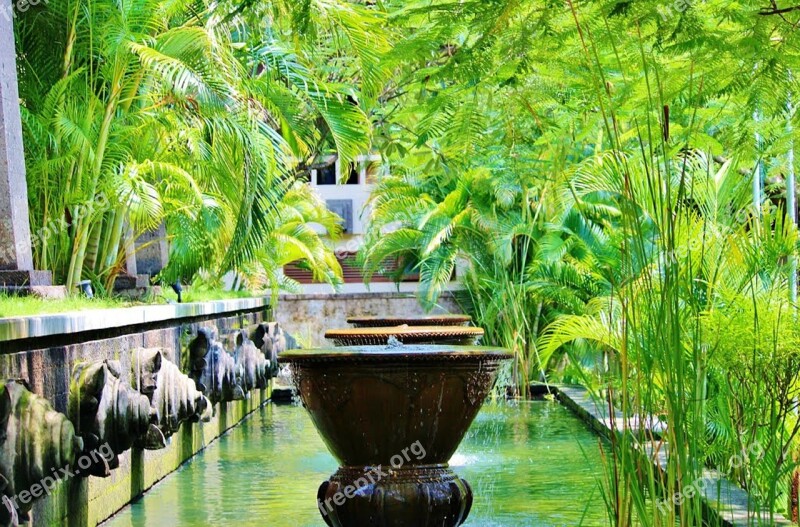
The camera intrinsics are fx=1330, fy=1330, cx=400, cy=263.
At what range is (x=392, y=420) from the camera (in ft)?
18.6

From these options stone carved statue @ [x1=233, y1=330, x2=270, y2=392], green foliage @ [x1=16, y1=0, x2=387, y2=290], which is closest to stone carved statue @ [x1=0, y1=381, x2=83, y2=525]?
green foliage @ [x1=16, y1=0, x2=387, y2=290]

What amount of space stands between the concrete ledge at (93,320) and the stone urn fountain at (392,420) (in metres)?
1.15

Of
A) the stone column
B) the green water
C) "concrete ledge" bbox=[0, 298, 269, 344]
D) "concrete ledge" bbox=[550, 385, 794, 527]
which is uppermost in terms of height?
the stone column

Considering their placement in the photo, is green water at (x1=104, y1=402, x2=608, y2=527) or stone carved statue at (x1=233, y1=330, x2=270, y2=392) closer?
green water at (x1=104, y1=402, x2=608, y2=527)

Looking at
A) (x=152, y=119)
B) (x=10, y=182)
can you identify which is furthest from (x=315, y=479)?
(x=152, y=119)

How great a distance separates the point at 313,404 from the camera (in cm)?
581

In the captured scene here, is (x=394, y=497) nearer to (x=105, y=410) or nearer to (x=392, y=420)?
(x=392, y=420)

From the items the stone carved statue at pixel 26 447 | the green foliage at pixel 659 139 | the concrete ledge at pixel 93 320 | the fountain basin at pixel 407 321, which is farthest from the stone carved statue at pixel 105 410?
the fountain basin at pixel 407 321

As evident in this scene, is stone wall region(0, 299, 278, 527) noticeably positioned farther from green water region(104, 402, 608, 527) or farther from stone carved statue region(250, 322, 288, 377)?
stone carved statue region(250, 322, 288, 377)

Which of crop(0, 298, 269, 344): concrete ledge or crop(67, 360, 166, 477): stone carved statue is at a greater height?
crop(0, 298, 269, 344): concrete ledge

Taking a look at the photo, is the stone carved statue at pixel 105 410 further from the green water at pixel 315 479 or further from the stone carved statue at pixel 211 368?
the stone carved statue at pixel 211 368

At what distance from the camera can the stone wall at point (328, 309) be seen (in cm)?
2081

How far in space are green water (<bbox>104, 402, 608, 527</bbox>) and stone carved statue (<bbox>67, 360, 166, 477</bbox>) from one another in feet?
1.85

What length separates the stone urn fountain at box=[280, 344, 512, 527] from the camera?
562cm
